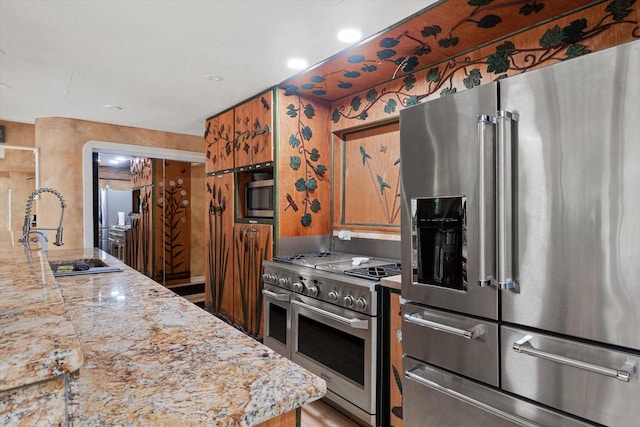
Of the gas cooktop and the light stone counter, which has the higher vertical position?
the light stone counter

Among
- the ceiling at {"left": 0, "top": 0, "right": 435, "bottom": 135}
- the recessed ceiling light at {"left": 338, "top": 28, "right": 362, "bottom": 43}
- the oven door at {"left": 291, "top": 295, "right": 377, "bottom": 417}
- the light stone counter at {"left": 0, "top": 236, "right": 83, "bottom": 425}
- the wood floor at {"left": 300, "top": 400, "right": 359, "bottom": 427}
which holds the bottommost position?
the wood floor at {"left": 300, "top": 400, "right": 359, "bottom": 427}

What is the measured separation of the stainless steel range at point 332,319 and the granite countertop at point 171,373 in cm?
105

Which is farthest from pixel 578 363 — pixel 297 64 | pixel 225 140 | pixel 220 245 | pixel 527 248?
pixel 225 140

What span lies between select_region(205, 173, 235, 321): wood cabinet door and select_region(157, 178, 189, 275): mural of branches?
1.38 metres

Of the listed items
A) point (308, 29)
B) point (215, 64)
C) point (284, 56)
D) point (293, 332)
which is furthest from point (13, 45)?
point (293, 332)

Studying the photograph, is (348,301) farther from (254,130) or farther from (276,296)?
(254,130)

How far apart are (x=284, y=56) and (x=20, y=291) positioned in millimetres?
2036

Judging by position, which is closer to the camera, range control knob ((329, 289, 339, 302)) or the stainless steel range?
the stainless steel range

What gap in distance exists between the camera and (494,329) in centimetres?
136

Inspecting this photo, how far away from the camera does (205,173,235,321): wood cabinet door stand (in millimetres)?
3525

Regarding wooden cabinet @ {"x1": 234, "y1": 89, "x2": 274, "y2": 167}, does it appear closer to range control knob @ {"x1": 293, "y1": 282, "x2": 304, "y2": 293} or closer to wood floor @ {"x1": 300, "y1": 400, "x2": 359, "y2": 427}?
range control knob @ {"x1": 293, "y1": 282, "x2": 304, "y2": 293}

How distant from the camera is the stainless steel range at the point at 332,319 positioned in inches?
76.9

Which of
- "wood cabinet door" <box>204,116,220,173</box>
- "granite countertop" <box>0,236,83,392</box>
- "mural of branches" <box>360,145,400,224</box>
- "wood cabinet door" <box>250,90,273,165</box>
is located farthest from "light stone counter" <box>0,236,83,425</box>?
"wood cabinet door" <box>204,116,220,173</box>

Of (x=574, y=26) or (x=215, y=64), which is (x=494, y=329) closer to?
(x=574, y=26)
